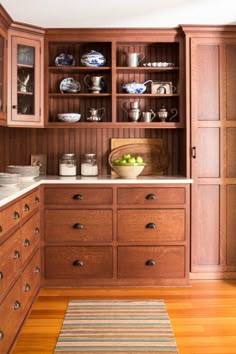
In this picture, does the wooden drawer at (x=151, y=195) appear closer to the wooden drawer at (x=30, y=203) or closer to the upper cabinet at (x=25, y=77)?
the wooden drawer at (x=30, y=203)

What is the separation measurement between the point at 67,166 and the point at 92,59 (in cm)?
96

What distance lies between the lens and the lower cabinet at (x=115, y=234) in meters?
4.21

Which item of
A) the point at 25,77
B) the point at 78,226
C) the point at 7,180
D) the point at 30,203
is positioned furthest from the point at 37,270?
the point at 25,77

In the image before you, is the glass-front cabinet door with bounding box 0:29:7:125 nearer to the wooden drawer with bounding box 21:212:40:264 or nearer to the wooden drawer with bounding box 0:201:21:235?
the wooden drawer with bounding box 21:212:40:264

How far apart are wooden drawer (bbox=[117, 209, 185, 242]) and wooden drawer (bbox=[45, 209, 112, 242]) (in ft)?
0.40

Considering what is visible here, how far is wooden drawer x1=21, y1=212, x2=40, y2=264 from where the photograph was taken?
3381mm

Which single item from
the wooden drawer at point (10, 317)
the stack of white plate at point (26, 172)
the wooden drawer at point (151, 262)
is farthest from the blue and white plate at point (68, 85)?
A: the wooden drawer at point (10, 317)

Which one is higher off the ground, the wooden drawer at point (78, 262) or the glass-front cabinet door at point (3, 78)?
the glass-front cabinet door at point (3, 78)

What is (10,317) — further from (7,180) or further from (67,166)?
(67,166)

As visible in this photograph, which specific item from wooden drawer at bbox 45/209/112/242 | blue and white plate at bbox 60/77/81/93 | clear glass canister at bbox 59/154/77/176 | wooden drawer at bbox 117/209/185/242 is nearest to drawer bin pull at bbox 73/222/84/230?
wooden drawer at bbox 45/209/112/242

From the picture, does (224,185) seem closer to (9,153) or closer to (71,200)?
(71,200)

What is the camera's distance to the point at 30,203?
3.64 meters

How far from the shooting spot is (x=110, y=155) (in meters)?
4.78

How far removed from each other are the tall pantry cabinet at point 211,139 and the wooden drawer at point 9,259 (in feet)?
5.83
